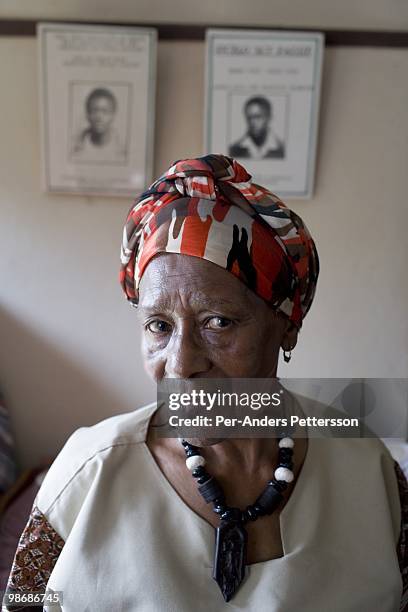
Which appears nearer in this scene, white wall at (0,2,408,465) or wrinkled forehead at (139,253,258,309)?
wrinkled forehead at (139,253,258,309)

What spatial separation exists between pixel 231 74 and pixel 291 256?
1299 mm

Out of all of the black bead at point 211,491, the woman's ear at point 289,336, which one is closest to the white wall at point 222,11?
the woman's ear at point 289,336

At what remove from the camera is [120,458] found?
851 mm

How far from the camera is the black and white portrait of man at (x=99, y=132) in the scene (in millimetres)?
1887

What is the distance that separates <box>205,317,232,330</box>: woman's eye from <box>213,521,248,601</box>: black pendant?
298mm

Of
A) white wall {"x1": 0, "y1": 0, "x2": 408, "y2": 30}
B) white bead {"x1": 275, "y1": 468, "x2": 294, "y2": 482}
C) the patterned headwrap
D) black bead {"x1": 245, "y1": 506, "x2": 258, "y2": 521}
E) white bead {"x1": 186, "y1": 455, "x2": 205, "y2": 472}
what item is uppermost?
white wall {"x1": 0, "y1": 0, "x2": 408, "y2": 30}

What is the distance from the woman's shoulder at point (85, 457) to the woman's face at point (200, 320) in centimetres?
16

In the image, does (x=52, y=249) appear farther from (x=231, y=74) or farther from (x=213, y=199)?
(x=213, y=199)

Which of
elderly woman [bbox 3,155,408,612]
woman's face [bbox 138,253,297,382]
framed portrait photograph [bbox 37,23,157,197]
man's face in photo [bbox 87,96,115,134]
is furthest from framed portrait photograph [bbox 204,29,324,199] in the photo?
woman's face [bbox 138,253,297,382]

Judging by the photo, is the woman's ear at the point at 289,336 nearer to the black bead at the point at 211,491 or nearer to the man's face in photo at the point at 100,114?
the black bead at the point at 211,491

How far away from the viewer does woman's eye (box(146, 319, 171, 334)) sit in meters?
0.77

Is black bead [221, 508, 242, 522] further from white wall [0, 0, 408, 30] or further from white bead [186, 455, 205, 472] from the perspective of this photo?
white wall [0, 0, 408, 30]

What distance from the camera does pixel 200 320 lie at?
74cm

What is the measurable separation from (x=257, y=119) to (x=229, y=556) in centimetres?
153
